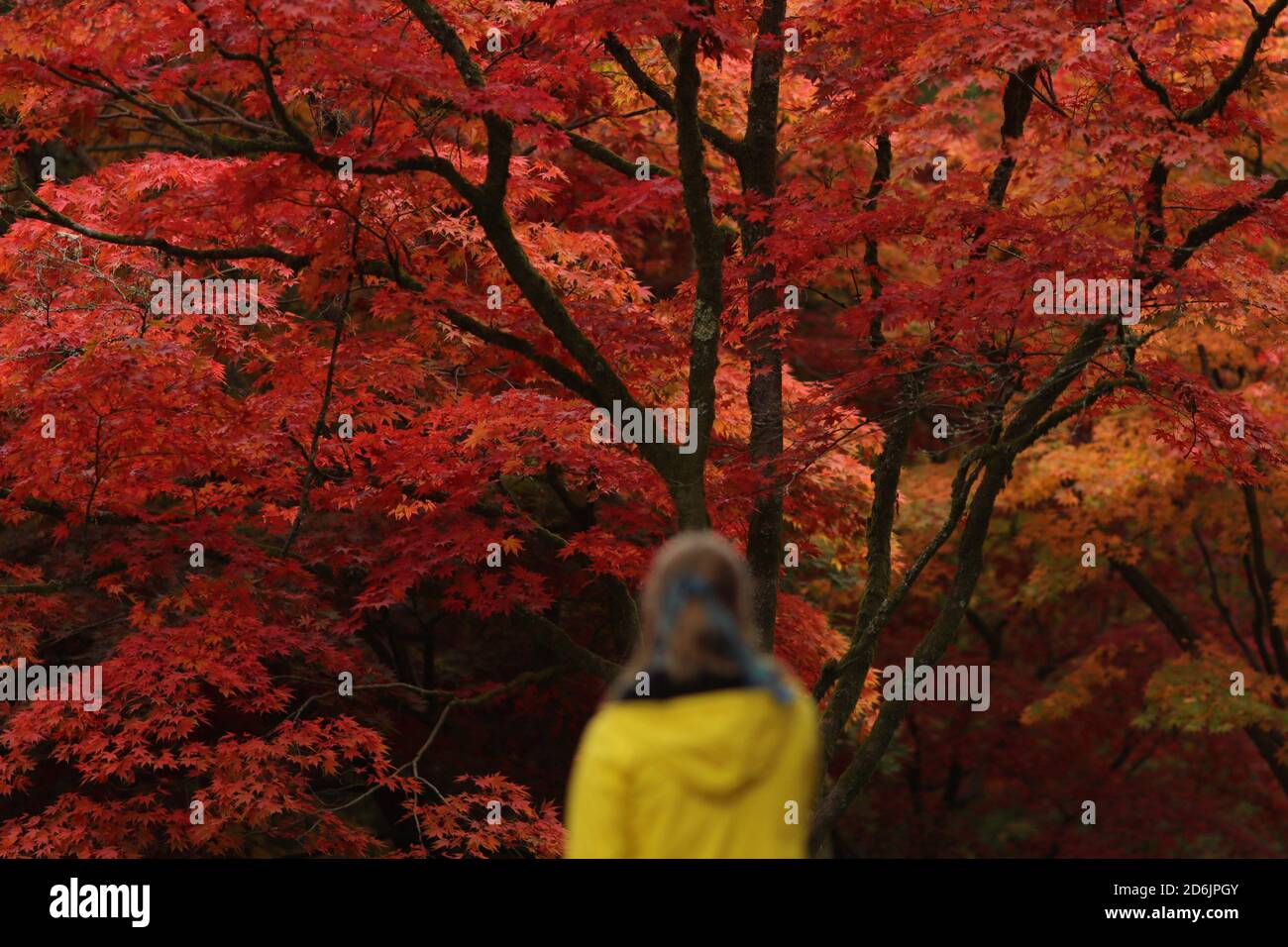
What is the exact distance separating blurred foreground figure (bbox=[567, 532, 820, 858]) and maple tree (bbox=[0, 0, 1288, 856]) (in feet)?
13.0

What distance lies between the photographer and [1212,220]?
20.8ft

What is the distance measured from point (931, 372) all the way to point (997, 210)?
1468mm

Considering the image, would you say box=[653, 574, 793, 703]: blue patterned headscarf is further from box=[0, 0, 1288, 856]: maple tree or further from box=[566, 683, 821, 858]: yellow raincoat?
box=[0, 0, 1288, 856]: maple tree

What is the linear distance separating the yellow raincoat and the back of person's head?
43 millimetres

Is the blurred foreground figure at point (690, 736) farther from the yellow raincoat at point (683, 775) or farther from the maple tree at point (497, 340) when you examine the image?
the maple tree at point (497, 340)

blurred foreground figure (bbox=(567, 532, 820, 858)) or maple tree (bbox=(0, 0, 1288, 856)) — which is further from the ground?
maple tree (bbox=(0, 0, 1288, 856))

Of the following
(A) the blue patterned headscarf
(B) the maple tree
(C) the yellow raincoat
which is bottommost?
(C) the yellow raincoat

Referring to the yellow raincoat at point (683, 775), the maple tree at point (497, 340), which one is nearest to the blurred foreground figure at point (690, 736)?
the yellow raincoat at point (683, 775)

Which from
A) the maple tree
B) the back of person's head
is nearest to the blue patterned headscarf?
the back of person's head

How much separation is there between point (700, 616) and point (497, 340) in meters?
4.70

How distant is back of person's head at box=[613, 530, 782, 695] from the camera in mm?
2178

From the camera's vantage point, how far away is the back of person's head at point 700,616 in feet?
7.14

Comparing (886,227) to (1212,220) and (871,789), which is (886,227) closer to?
(1212,220)

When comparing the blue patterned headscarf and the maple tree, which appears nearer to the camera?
the blue patterned headscarf
